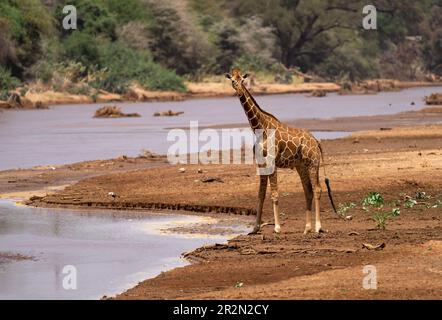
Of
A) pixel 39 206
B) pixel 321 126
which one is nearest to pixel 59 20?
pixel 321 126

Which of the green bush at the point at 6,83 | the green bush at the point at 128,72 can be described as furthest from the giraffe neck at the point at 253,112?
the green bush at the point at 128,72

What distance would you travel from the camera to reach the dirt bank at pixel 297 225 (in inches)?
452

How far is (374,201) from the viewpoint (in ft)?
57.4

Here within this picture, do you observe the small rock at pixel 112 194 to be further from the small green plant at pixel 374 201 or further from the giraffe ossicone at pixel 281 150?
the giraffe ossicone at pixel 281 150

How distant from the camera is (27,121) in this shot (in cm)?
4594

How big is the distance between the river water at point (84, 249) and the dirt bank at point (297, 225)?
517mm

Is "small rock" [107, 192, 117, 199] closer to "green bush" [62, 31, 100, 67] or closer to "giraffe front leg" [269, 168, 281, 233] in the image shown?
"giraffe front leg" [269, 168, 281, 233]

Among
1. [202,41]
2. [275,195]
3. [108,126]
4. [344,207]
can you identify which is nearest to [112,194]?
[344,207]

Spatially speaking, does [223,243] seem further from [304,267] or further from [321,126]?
[321,126]

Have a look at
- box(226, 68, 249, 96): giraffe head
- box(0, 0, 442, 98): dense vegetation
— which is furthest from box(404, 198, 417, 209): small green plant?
box(0, 0, 442, 98): dense vegetation

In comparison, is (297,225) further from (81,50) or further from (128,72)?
(128,72)

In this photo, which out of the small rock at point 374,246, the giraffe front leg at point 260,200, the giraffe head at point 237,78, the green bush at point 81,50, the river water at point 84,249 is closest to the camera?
the river water at point 84,249

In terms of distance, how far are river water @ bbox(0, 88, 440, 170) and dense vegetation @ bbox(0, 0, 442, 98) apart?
15.2 feet

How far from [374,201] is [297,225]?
174 centimetres
